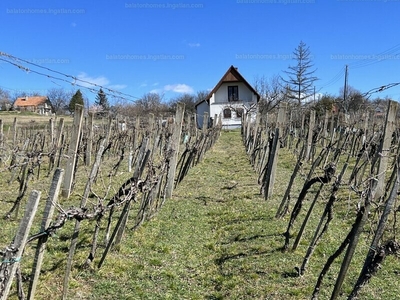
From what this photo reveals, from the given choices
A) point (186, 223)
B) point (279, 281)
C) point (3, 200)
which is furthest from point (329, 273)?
point (3, 200)

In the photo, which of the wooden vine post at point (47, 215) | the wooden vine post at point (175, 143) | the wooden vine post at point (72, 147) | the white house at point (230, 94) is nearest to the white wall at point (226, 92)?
the white house at point (230, 94)

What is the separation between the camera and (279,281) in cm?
346

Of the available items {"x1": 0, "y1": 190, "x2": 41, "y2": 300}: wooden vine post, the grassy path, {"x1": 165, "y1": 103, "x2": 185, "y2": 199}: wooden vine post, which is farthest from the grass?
{"x1": 0, "y1": 190, "x2": 41, "y2": 300}: wooden vine post

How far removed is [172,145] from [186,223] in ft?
5.39

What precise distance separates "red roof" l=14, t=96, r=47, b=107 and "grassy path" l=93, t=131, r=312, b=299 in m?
66.5

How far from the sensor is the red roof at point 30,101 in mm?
64688

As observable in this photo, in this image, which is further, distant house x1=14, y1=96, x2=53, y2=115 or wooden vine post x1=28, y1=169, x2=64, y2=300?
distant house x1=14, y1=96, x2=53, y2=115

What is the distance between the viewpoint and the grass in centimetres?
331

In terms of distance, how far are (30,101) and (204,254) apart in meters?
70.6

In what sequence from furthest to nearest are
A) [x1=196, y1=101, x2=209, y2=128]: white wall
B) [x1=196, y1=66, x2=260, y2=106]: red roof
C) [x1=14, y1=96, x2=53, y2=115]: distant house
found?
[x1=14, y1=96, x2=53, y2=115]: distant house < [x1=196, y1=101, x2=209, y2=128]: white wall < [x1=196, y1=66, x2=260, y2=106]: red roof

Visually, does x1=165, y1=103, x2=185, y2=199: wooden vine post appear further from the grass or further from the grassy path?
the grass

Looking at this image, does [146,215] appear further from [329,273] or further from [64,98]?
[64,98]

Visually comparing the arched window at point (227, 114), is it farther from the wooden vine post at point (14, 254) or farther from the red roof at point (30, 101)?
the red roof at point (30, 101)

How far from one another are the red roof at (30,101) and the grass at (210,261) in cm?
6696
